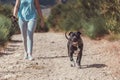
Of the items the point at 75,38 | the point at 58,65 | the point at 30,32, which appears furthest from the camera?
the point at 30,32

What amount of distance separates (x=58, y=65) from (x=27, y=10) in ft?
5.14

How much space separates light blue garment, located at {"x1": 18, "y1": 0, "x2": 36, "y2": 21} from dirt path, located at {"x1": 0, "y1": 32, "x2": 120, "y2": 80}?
1043mm

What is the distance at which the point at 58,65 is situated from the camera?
11.9m

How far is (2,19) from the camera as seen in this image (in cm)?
1780

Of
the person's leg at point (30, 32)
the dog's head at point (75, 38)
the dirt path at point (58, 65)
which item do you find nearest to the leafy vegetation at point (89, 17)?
the dirt path at point (58, 65)

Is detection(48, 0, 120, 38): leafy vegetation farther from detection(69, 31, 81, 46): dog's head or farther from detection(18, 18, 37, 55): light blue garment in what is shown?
detection(69, 31, 81, 46): dog's head

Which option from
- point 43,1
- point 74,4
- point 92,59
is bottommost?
point 43,1

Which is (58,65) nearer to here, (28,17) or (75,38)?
(75,38)

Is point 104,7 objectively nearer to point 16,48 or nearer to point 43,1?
point 16,48

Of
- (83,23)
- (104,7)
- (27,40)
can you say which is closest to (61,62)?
(27,40)

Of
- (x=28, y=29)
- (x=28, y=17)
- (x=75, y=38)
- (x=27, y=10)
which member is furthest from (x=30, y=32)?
(x=75, y=38)

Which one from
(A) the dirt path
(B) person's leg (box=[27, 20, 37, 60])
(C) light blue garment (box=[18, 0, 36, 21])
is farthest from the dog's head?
(C) light blue garment (box=[18, 0, 36, 21])

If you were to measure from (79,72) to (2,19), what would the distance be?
746cm

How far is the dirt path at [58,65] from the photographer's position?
1042 centimetres
